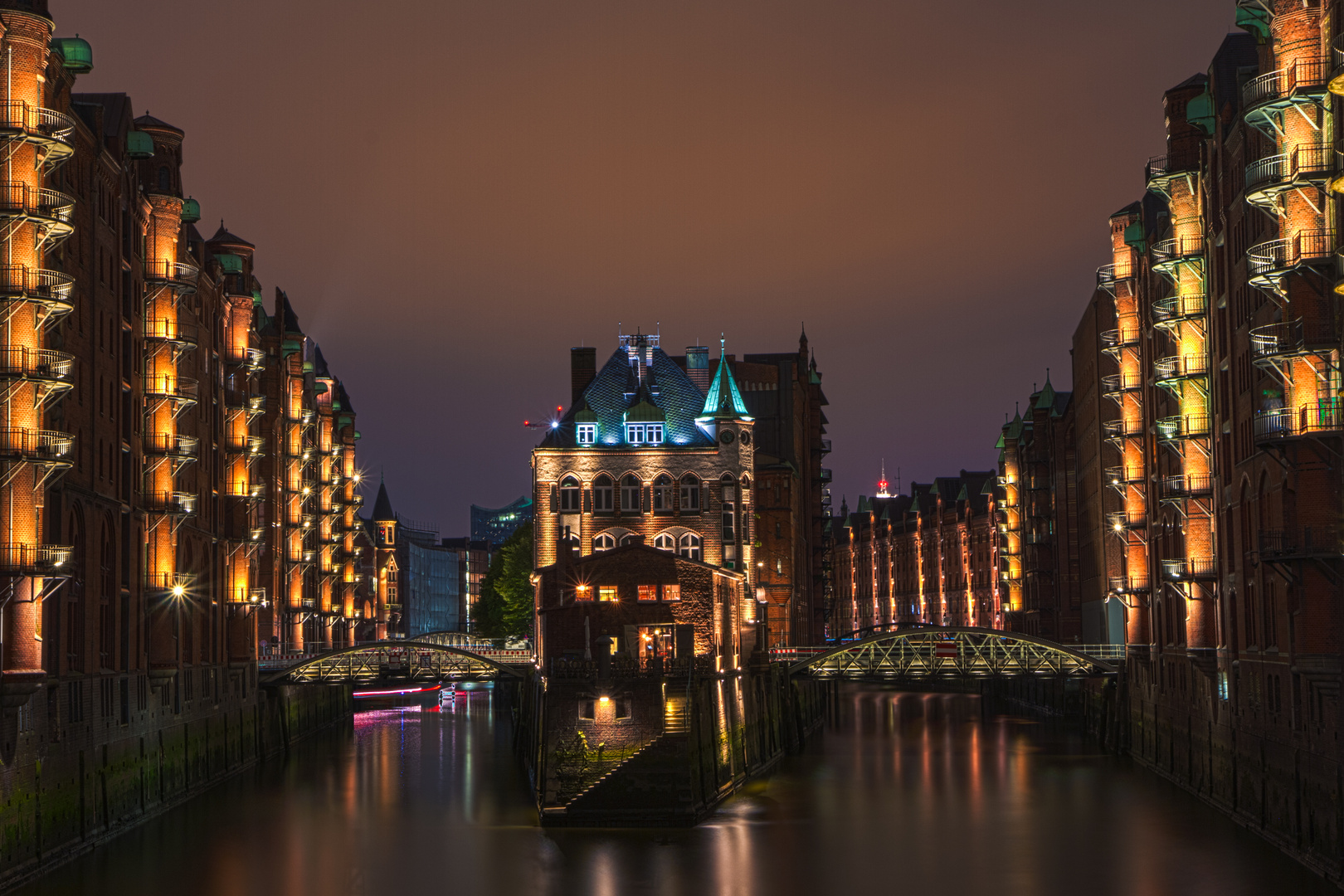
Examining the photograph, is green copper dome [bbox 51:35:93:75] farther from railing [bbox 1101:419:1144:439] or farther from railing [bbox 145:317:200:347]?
railing [bbox 1101:419:1144:439]

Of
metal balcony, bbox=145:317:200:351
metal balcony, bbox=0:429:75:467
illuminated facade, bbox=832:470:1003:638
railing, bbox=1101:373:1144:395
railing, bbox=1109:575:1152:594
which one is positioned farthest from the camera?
illuminated facade, bbox=832:470:1003:638

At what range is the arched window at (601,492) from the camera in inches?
3652

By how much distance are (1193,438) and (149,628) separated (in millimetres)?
39574

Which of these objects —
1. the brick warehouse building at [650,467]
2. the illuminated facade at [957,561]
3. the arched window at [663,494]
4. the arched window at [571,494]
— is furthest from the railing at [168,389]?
the illuminated facade at [957,561]

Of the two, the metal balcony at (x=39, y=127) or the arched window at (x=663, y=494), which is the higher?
the metal balcony at (x=39, y=127)

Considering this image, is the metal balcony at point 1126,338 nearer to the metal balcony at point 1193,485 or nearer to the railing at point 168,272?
the metal balcony at point 1193,485

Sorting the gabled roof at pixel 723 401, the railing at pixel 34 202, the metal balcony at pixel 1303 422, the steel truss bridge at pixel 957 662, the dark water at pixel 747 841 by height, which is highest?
the railing at pixel 34 202

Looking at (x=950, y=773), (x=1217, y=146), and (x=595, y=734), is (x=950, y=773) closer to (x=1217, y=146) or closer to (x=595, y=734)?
(x=595, y=734)

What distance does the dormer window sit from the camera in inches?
3696

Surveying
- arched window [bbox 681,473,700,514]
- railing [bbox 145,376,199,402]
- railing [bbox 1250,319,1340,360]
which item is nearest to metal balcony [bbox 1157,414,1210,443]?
railing [bbox 1250,319,1340,360]

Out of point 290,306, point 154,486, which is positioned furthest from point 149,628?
point 290,306

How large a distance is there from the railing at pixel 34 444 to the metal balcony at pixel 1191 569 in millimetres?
39204

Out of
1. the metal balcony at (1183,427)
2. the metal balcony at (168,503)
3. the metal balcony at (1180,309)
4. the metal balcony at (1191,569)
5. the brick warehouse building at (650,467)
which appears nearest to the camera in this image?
the metal balcony at (1191,569)

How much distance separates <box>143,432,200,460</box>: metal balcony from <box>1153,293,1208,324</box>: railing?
125 ft
